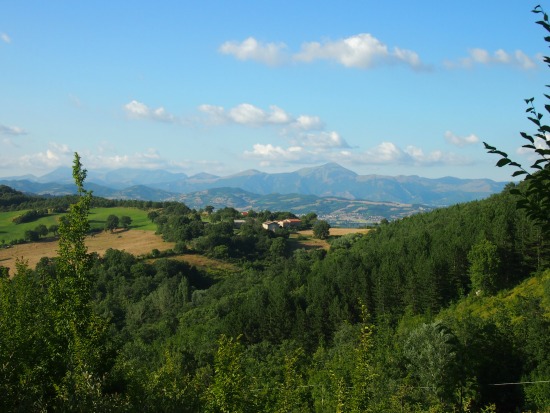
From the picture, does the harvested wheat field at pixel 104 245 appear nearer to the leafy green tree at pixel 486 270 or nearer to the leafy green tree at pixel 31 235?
the leafy green tree at pixel 31 235

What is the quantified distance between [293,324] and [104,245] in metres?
61.4

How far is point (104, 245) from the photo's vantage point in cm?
10531

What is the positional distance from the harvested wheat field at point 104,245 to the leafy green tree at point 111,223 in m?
1.65

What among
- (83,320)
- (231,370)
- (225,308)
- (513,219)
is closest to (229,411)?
(231,370)

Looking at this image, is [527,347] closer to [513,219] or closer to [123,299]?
[513,219]

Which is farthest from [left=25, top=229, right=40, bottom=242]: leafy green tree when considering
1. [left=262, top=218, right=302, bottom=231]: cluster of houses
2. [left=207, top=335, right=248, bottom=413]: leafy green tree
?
[left=207, top=335, right=248, bottom=413]: leafy green tree

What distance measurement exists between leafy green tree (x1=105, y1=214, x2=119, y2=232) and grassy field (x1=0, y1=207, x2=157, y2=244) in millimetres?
2907

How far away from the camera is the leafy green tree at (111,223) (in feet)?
382

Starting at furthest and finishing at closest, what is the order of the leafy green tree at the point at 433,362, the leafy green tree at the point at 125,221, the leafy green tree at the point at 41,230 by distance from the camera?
1. the leafy green tree at the point at 125,221
2. the leafy green tree at the point at 41,230
3. the leafy green tree at the point at 433,362

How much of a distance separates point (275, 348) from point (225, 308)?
17.1m

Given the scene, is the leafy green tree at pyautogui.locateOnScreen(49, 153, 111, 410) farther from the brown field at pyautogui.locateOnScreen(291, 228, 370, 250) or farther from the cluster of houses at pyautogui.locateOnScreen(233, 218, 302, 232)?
the cluster of houses at pyautogui.locateOnScreen(233, 218, 302, 232)

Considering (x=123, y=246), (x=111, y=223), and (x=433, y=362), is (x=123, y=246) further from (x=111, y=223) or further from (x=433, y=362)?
(x=433, y=362)

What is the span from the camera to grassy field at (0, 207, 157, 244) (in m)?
108

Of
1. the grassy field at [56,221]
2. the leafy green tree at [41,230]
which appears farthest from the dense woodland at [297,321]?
the leafy green tree at [41,230]
